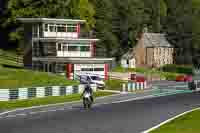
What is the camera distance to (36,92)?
52906mm

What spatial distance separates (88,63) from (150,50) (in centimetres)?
5836

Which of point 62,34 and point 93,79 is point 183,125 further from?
point 62,34

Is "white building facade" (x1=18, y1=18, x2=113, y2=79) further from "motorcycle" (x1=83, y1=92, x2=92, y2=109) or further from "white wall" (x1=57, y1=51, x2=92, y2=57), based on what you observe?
"motorcycle" (x1=83, y1=92, x2=92, y2=109)

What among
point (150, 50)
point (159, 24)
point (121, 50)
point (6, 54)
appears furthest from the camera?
point (159, 24)

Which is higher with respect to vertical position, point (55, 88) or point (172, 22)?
point (172, 22)

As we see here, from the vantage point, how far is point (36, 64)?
3216 inches

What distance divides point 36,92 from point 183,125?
27.6 metres

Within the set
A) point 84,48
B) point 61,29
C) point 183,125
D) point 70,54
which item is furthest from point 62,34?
point 183,125

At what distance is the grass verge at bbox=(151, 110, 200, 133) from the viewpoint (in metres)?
24.4

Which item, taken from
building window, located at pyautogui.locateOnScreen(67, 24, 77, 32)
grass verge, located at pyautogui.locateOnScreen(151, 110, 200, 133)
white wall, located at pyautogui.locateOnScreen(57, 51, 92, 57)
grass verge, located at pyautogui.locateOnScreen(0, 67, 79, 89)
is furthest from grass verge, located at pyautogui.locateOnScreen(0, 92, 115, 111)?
building window, located at pyautogui.locateOnScreen(67, 24, 77, 32)

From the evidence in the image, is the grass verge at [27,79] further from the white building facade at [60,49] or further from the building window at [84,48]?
the building window at [84,48]

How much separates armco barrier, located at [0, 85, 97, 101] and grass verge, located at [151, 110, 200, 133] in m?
20.2

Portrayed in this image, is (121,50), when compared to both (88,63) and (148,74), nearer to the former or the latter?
(148,74)

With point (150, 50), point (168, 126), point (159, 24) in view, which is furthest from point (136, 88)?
point (159, 24)
